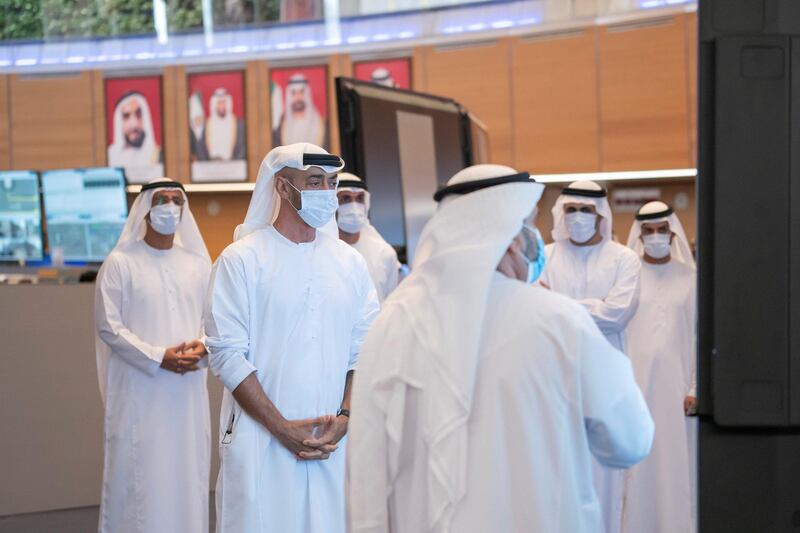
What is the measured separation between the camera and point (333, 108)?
9758mm

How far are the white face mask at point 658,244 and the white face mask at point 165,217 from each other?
2.38 m

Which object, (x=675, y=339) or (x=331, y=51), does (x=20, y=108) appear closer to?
(x=331, y=51)

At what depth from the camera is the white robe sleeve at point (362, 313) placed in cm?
331

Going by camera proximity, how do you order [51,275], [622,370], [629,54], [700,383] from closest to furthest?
[700,383] < [622,370] < [51,275] < [629,54]

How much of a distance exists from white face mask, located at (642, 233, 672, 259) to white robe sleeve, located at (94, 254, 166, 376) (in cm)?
251

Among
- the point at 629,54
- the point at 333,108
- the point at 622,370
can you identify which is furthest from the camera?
the point at 333,108

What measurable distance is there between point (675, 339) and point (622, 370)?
334 cm

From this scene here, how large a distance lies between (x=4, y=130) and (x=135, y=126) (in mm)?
1354

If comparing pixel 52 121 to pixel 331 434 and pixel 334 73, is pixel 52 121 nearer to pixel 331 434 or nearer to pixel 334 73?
pixel 334 73

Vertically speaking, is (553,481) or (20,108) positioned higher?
(20,108)

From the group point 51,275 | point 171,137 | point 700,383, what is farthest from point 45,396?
point 700,383

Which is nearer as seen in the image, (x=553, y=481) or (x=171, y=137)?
(x=553, y=481)

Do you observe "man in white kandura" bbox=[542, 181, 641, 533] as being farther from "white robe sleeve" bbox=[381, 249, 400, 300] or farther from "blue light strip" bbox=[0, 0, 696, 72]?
"blue light strip" bbox=[0, 0, 696, 72]

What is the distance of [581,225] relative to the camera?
520 cm
